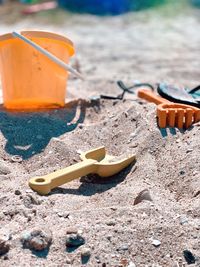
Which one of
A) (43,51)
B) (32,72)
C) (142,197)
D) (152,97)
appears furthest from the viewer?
(152,97)

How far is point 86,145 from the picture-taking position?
8.02 feet

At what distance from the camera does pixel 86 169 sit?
208cm

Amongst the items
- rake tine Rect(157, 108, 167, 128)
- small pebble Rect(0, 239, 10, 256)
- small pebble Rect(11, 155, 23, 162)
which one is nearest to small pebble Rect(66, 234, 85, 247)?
small pebble Rect(0, 239, 10, 256)

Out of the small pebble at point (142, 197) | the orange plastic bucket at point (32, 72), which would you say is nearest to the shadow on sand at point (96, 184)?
the small pebble at point (142, 197)

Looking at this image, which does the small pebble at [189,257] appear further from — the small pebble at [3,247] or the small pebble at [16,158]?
the small pebble at [16,158]

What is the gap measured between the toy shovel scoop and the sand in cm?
4

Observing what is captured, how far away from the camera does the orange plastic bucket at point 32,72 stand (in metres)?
2.61

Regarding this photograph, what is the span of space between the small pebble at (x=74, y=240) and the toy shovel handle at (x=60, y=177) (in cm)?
33

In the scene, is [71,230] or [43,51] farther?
[43,51]

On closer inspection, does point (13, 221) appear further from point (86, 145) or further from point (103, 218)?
point (86, 145)

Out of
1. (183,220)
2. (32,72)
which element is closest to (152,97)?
(32,72)

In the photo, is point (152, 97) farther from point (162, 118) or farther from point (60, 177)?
point (60, 177)

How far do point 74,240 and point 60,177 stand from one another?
0.38 meters

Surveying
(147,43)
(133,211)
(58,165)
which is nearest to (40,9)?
(147,43)
